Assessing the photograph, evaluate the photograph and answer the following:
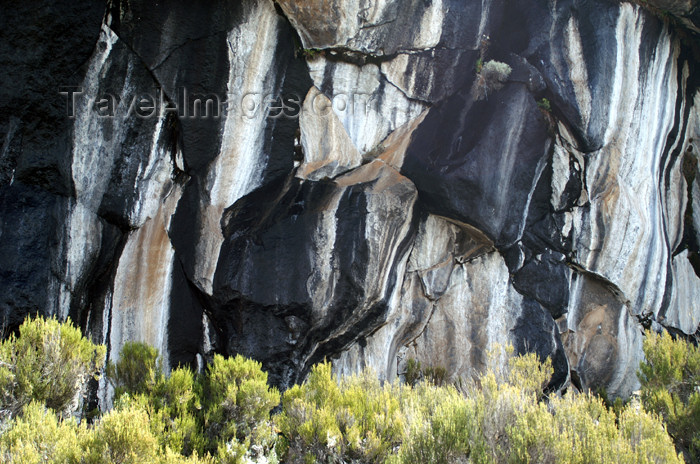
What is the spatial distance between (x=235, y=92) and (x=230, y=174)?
126 centimetres

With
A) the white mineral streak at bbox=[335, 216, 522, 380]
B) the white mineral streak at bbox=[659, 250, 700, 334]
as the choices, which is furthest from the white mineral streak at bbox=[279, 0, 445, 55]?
the white mineral streak at bbox=[659, 250, 700, 334]

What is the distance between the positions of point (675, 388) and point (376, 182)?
17.3 feet

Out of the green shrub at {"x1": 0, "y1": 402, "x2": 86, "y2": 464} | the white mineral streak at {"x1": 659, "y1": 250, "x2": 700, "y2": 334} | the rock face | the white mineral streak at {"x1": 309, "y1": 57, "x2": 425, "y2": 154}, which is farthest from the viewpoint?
the white mineral streak at {"x1": 659, "y1": 250, "x2": 700, "y2": 334}

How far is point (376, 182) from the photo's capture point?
8.91m

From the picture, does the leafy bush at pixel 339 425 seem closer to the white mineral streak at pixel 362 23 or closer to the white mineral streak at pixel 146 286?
the white mineral streak at pixel 146 286

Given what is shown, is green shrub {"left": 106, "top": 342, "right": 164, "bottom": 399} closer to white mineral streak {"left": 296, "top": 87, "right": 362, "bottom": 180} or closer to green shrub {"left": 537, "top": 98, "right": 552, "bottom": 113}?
white mineral streak {"left": 296, "top": 87, "right": 362, "bottom": 180}

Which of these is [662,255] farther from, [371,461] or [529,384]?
[371,461]

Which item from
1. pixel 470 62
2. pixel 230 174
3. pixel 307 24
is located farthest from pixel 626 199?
pixel 230 174

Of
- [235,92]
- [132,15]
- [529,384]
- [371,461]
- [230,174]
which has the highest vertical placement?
[132,15]

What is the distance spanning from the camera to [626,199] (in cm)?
917

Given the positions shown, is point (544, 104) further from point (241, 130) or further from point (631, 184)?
point (241, 130)

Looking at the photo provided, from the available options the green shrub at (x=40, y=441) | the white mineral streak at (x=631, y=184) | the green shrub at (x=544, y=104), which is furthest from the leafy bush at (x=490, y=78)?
the green shrub at (x=40, y=441)

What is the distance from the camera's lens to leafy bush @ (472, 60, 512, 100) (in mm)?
8922

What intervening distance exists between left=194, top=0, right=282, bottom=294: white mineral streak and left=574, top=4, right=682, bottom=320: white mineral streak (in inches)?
220
